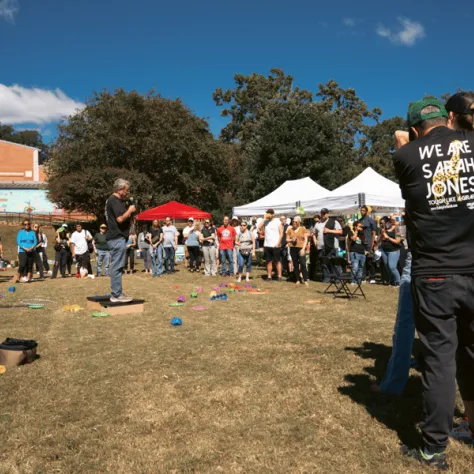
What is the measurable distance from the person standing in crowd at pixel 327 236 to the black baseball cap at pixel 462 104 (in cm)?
918

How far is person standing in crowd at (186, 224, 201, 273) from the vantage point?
56.5 feet

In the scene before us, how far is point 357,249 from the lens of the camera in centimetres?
1205

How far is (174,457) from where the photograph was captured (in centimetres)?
296

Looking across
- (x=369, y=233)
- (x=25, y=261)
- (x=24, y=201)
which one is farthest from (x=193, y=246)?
(x=24, y=201)

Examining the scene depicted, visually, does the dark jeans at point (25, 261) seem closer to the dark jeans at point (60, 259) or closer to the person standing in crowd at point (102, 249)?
the dark jeans at point (60, 259)

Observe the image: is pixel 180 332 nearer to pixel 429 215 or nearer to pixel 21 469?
pixel 21 469

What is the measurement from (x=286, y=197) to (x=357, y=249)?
262 inches

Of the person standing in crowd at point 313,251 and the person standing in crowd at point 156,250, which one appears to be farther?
the person standing in crowd at point 156,250

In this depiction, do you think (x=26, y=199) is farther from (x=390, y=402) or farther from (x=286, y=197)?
(x=390, y=402)

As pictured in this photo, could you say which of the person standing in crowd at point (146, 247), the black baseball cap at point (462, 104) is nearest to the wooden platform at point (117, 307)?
the black baseball cap at point (462, 104)

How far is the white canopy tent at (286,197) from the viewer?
17266 millimetres

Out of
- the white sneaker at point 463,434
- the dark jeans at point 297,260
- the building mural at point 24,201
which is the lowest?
the white sneaker at point 463,434

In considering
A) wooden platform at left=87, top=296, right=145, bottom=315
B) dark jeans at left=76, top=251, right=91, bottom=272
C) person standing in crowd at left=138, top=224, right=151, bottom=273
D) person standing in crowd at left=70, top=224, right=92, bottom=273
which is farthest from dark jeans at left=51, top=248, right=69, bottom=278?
wooden platform at left=87, top=296, right=145, bottom=315

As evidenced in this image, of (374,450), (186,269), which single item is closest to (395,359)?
(374,450)
